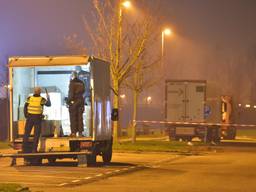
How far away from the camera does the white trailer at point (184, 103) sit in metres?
40.5

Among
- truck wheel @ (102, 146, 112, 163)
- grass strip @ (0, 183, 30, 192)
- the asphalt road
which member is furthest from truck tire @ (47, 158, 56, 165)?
grass strip @ (0, 183, 30, 192)

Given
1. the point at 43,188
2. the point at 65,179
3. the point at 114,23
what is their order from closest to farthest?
the point at 43,188 → the point at 65,179 → the point at 114,23

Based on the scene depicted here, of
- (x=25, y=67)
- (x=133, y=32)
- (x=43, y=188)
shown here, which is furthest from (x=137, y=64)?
(x=43, y=188)

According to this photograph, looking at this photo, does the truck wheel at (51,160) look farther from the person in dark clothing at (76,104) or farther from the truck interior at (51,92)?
the person in dark clothing at (76,104)

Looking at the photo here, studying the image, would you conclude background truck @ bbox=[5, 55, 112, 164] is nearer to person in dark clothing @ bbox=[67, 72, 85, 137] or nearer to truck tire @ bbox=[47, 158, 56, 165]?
truck tire @ bbox=[47, 158, 56, 165]

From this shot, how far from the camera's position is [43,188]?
47.6 ft

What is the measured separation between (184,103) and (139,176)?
77.8 ft

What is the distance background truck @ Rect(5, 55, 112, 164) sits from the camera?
1953cm

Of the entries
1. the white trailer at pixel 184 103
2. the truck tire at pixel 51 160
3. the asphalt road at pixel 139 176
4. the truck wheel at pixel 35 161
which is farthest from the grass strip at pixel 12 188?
the white trailer at pixel 184 103

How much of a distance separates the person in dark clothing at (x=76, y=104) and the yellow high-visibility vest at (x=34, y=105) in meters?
0.83

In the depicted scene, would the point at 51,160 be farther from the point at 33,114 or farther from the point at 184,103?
the point at 184,103

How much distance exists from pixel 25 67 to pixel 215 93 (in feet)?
89.3

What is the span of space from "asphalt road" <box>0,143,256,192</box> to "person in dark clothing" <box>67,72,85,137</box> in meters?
1.11

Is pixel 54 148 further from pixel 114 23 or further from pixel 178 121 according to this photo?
pixel 178 121
